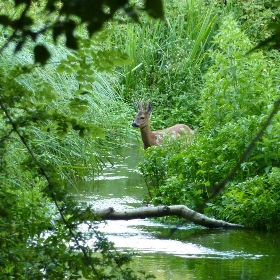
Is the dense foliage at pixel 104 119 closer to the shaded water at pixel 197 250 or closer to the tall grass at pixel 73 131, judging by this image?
the tall grass at pixel 73 131

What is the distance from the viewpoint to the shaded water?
6.16 metres

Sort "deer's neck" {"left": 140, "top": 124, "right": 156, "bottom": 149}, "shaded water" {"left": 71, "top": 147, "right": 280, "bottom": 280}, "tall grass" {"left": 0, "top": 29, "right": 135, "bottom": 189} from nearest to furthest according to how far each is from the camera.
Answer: "shaded water" {"left": 71, "top": 147, "right": 280, "bottom": 280}, "tall grass" {"left": 0, "top": 29, "right": 135, "bottom": 189}, "deer's neck" {"left": 140, "top": 124, "right": 156, "bottom": 149}

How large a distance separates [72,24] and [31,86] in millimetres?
8030

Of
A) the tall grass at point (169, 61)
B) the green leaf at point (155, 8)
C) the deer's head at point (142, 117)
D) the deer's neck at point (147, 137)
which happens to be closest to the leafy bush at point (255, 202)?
the deer's neck at point (147, 137)

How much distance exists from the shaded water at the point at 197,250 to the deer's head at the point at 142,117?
12.9 feet

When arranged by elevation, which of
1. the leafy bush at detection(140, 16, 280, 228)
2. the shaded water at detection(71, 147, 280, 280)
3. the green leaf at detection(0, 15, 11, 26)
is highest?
the leafy bush at detection(140, 16, 280, 228)

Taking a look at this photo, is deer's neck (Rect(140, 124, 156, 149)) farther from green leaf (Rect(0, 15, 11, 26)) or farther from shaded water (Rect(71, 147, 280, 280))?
green leaf (Rect(0, 15, 11, 26))

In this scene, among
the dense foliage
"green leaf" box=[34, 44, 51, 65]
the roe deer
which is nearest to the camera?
"green leaf" box=[34, 44, 51, 65]

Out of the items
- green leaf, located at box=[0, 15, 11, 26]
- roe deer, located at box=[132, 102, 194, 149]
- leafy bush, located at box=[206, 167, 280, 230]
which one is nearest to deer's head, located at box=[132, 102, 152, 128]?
roe deer, located at box=[132, 102, 194, 149]

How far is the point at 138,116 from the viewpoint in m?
13.4

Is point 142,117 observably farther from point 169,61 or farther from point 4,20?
point 4,20

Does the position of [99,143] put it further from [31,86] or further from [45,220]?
[45,220]

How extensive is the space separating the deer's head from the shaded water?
394cm

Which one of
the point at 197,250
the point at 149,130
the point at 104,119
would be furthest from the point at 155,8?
the point at 149,130
